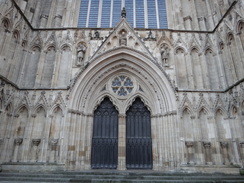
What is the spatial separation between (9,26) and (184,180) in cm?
1208

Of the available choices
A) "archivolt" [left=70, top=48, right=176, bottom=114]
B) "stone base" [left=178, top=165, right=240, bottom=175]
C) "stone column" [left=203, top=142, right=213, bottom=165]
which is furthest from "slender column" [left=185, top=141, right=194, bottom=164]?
"archivolt" [left=70, top=48, right=176, bottom=114]

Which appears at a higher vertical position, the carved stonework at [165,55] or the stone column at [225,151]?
the carved stonework at [165,55]

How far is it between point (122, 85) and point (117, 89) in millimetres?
430

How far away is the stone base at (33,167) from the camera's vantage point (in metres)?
9.35

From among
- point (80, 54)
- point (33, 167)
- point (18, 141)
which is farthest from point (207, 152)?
point (18, 141)

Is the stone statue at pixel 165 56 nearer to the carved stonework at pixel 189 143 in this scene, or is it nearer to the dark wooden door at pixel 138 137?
the dark wooden door at pixel 138 137

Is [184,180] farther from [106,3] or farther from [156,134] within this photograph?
[106,3]

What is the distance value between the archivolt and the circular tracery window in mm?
412

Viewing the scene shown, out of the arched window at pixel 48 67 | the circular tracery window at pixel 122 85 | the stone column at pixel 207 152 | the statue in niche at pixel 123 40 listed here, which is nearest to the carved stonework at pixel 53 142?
the arched window at pixel 48 67

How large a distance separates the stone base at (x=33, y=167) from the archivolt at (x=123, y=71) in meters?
3.25

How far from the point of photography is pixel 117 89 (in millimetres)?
12117

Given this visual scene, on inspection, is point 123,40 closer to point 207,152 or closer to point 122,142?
point 122,142

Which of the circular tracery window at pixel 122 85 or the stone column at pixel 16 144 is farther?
the circular tracery window at pixel 122 85

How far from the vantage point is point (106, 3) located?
15062 mm
